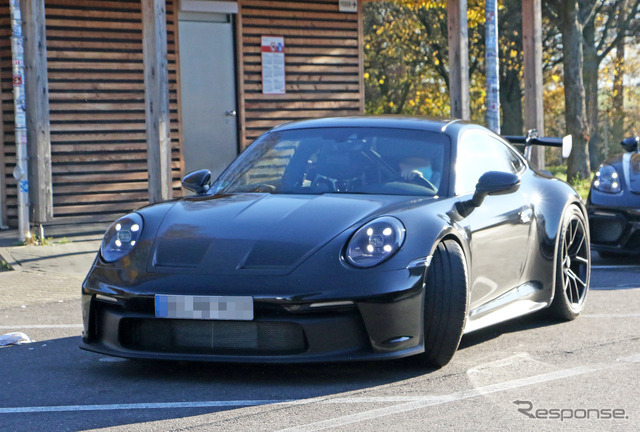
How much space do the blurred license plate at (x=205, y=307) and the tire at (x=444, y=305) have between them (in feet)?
2.83

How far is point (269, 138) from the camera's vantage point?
6.41m

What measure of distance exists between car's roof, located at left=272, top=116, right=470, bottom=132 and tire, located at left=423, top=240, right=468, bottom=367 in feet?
3.81

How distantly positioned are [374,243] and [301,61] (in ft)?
35.7

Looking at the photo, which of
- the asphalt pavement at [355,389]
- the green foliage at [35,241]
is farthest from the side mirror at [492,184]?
the green foliage at [35,241]

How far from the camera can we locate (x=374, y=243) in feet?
15.8

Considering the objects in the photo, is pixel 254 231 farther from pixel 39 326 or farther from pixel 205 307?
pixel 39 326

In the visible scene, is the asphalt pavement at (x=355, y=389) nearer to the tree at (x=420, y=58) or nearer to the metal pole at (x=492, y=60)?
the metal pole at (x=492, y=60)

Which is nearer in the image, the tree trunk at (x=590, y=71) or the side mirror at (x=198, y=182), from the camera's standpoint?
the side mirror at (x=198, y=182)

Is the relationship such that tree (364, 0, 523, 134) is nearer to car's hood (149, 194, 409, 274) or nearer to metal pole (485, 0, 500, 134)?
metal pole (485, 0, 500, 134)

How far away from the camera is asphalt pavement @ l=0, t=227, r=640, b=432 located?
4105 mm

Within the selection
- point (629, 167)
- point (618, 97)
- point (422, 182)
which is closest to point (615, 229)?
point (629, 167)

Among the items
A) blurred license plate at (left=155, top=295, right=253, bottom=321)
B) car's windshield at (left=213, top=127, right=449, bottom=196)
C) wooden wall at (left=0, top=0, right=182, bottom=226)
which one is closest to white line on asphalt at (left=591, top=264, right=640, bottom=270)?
car's windshield at (left=213, top=127, right=449, bottom=196)

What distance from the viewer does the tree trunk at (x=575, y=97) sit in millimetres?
18250

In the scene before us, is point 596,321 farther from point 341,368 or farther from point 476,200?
point 341,368
